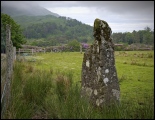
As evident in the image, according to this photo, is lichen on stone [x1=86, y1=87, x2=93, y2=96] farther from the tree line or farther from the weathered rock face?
the tree line

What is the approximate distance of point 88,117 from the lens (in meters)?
3.37

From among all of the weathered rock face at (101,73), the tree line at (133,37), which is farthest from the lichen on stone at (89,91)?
the tree line at (133,37)

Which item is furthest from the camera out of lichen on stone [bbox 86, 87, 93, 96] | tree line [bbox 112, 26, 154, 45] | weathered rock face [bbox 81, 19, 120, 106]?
tree line [bbox 112, 26, 154, 45]

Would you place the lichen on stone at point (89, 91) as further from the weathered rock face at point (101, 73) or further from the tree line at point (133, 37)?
the tree line at point (133, 37)

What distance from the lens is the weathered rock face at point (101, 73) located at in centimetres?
512

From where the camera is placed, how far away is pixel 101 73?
201 inches

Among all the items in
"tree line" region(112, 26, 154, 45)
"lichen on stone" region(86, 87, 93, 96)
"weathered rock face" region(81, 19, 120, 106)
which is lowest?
"lichen on stone" region(86, 87, 93, 96)

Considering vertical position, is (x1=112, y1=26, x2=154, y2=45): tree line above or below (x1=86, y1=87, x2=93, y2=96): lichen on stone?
above

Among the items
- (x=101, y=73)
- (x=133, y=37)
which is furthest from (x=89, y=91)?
(x=133, y=37)

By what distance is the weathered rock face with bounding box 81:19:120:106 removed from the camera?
5.12 metres

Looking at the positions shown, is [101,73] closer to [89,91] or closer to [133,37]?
[89,91]

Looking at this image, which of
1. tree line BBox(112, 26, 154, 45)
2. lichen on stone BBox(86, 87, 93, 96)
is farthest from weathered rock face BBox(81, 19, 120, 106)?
tree line BBox(112, 26, 154, 45)

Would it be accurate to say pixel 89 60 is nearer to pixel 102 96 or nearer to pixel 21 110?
pixel 102 96

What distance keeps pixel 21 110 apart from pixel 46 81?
2394 millimetres
